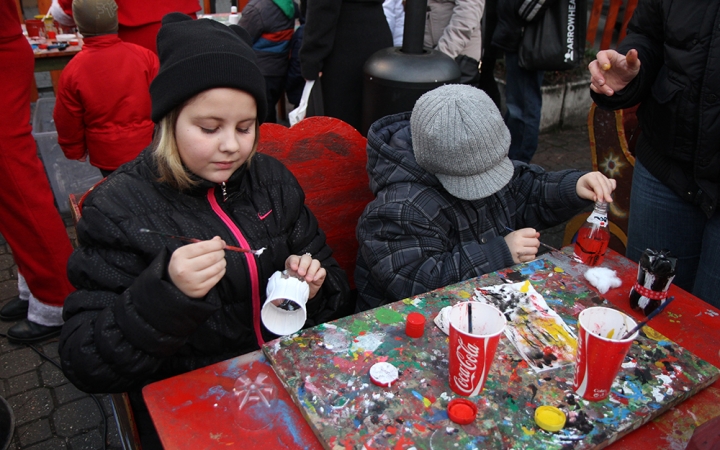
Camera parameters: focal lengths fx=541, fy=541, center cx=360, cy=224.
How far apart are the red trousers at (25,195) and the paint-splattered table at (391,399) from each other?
1.83 meters

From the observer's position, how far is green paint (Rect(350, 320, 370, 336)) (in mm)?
1456

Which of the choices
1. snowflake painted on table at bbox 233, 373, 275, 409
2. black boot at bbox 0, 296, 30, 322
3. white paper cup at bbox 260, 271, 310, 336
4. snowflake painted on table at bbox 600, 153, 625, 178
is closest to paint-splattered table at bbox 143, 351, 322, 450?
snowflake painted on table at bbox 233, 373, 275, 409

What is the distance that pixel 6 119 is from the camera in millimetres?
2504

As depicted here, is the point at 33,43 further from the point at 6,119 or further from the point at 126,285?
the point at 126,285

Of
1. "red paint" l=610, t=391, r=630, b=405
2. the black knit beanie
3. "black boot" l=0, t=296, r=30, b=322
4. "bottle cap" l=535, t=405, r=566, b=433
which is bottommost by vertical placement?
"black boot" l=0, t=296, r=30, b=322

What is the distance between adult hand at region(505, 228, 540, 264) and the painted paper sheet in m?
0.23

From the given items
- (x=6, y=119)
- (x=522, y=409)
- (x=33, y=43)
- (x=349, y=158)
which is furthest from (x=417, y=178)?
(x=33, y=43)

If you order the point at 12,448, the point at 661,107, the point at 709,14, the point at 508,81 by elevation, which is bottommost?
the point at 12,448

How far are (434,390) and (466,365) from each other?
0.39ft

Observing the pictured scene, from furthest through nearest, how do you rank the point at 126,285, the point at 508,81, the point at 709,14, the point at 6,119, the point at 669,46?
the point at 508,81 < the point at 6,119 < the point at 669,46 < the point at 709,14 < the point at 126,285

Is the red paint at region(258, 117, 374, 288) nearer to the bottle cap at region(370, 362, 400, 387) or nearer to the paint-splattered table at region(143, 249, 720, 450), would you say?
the paint-splattered table at region(143, 249, 720, 450)

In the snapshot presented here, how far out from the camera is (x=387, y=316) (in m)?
1.52

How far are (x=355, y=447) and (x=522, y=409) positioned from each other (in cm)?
40

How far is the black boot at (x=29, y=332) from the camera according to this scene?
2.88 m
